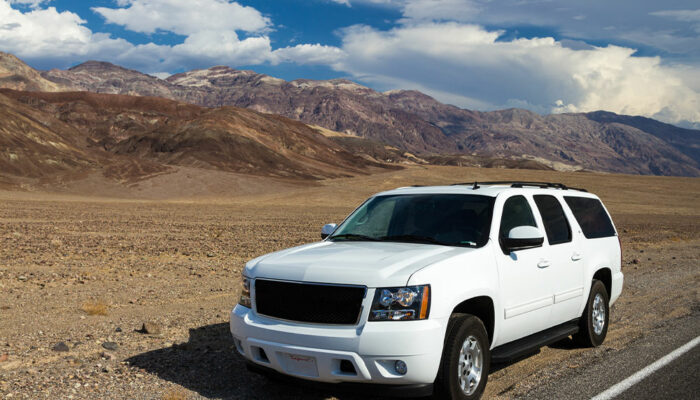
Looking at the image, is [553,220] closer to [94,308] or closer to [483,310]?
[483,310]

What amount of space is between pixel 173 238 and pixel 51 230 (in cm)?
606

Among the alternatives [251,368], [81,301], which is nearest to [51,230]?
[81,301]

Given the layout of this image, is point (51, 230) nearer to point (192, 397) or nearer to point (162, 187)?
point (192, 397)

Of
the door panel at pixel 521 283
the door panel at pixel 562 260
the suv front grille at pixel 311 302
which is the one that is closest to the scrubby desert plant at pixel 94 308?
the suv front grille at pixel 311 302

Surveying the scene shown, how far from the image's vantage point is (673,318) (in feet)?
29.6

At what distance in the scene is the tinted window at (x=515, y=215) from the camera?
20.1 feet

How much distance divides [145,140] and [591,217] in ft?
450

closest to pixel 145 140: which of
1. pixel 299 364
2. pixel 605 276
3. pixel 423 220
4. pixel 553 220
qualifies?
pixel 605 276

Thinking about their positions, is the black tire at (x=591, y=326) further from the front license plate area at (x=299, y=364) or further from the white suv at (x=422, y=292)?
the front license plate area at (x=299, y=364)

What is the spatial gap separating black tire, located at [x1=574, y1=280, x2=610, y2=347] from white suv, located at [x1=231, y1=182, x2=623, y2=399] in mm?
166

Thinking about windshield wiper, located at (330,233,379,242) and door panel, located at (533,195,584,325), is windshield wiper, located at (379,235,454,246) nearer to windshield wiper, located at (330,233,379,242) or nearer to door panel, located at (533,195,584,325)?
windshield wiper, located at (330,233,379,242)

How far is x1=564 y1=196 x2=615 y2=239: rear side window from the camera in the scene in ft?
24.5

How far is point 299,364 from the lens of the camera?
4.93 metres

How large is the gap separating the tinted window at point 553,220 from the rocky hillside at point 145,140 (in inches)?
3148
